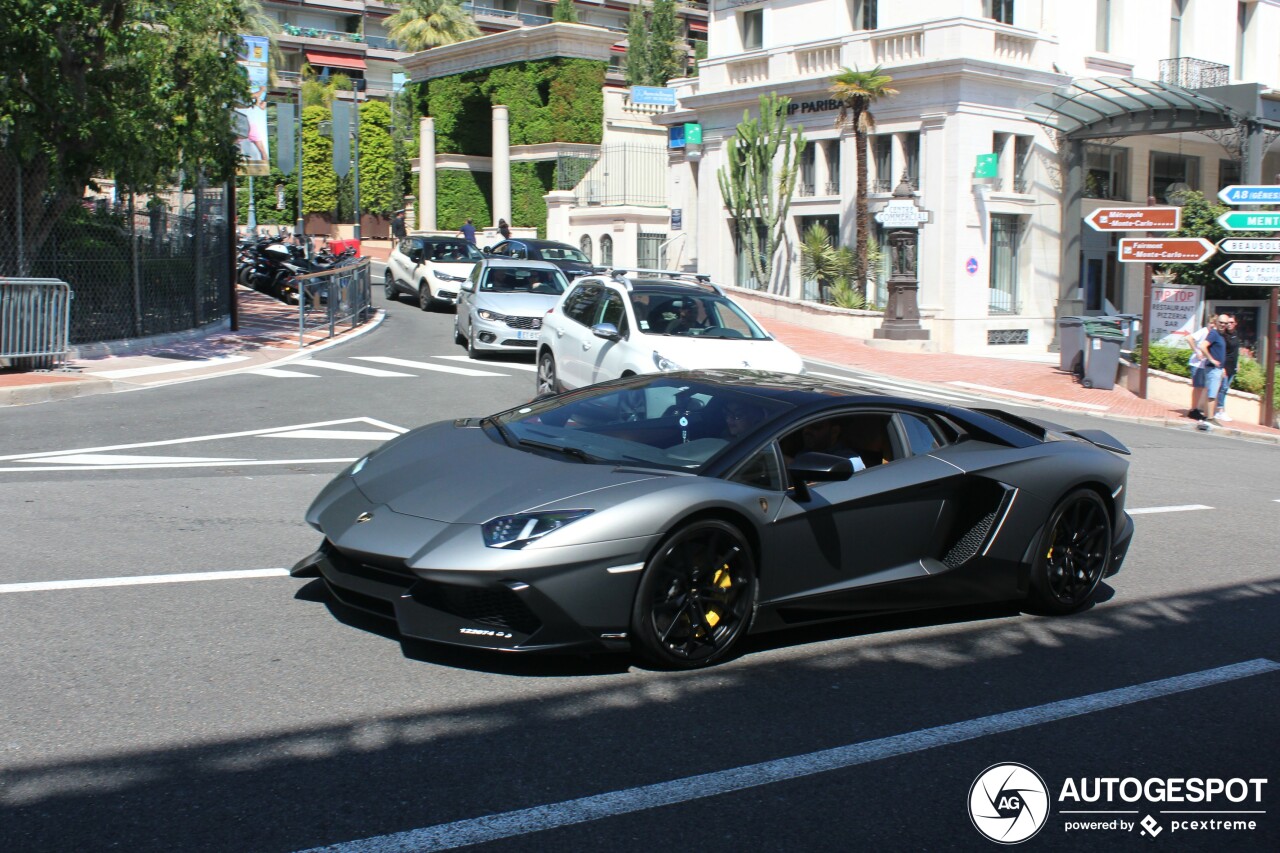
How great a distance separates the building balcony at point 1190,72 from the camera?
34.4m

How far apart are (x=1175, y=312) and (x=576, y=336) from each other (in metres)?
14.2

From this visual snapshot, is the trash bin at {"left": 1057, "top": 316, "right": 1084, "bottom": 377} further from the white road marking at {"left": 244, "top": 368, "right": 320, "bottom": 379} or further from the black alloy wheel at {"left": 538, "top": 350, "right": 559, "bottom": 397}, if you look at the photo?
the white road marking at {"left": 244, "top": 368, "right": 320, "bottom": 379}

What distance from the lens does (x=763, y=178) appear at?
33750 millimetres

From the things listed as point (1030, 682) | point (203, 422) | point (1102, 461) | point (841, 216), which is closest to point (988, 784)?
point (1030, 682)

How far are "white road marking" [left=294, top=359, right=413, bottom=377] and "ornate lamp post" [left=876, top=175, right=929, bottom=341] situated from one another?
13898 millimetres

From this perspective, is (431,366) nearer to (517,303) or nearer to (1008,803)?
(517,303)

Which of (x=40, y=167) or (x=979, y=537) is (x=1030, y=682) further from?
(x=40, y=167)

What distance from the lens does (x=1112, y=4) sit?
1315 inches

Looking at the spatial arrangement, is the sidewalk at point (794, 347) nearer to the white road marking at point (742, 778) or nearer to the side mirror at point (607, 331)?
the side mirror at point (607, 331)

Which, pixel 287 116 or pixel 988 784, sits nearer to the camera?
pixel 988 784

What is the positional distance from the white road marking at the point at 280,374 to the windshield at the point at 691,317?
6281mm

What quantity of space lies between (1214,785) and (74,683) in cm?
437

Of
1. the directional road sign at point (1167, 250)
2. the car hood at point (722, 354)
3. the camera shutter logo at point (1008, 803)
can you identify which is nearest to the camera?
the camera shutter logo at point (1008, 803)

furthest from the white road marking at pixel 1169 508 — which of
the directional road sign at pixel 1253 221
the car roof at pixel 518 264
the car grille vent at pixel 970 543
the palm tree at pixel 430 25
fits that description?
the palm tree at pixel 430 25
